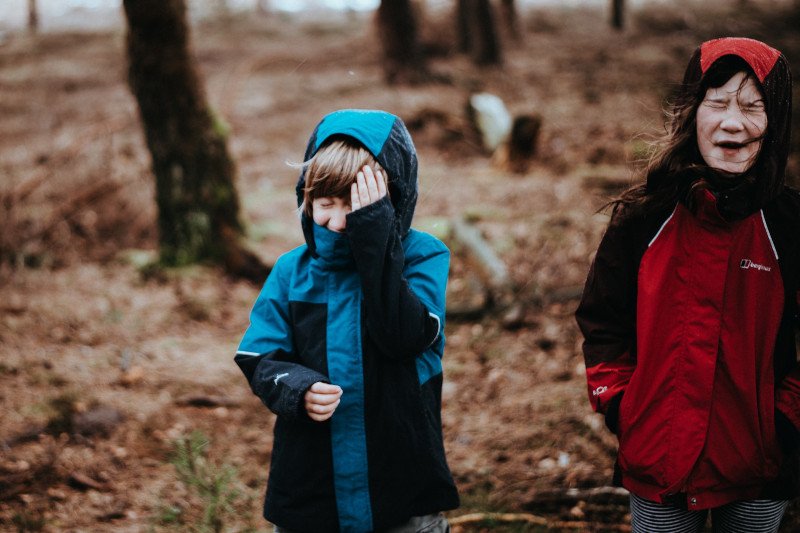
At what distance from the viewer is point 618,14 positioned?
67.8 ft

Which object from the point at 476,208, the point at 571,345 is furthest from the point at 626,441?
the point at 476,208

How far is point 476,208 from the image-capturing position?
8.16 m

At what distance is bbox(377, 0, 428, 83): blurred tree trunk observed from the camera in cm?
1392

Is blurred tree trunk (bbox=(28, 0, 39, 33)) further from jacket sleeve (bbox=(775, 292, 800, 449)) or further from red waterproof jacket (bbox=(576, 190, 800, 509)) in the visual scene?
jacket sleeve (bbox=(775, 292, 800, 449))

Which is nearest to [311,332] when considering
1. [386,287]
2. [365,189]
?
[386,287]

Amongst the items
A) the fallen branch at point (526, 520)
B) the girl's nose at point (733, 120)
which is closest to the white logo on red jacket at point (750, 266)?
the girl's nose at point (733, 120)

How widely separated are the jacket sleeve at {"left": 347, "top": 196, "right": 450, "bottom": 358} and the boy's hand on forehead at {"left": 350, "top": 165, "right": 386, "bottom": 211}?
0.03 m

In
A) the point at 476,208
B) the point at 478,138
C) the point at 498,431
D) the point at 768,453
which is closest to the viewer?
the point at 768,453

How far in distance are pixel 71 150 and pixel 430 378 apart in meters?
7.78

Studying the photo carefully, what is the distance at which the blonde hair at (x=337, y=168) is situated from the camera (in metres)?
2.10

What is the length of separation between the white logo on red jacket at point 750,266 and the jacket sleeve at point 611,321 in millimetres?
327

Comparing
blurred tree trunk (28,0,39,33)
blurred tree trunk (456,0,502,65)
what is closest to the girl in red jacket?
blurred tree trunk (456,0,502,65)

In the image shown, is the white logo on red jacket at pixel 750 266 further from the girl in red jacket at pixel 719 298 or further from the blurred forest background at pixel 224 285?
the blurred forest background at pixel 224 285

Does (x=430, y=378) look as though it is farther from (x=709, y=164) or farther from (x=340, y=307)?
(x=709, y=164)
